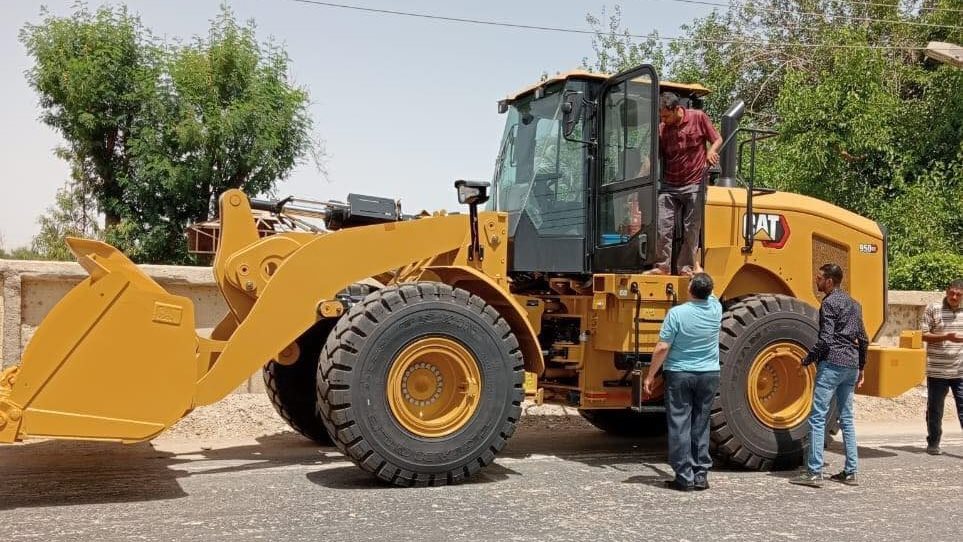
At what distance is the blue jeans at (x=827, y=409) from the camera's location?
6742mm

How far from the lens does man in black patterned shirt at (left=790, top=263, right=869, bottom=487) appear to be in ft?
22.3

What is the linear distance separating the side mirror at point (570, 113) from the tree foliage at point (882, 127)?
9349mm

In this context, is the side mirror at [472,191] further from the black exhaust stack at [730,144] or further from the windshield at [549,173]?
the black exhaust stack at [730,144]

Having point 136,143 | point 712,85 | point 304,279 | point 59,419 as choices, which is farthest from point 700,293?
point 712,85

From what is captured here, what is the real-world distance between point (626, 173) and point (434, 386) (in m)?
2.39

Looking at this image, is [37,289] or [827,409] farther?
[37,289]

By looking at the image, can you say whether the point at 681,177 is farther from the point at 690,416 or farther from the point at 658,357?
the point at 690,416

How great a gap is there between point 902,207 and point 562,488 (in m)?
12.7

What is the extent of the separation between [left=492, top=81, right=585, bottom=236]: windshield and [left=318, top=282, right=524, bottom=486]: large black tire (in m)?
1.32

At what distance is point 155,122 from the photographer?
58.8ft

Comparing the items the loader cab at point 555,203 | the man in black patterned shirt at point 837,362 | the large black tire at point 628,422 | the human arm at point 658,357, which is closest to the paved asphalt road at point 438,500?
the man in black patterned shirt at point 837,362

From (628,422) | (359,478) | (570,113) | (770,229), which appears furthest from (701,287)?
(628,422)

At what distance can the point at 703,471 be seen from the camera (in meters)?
6.43

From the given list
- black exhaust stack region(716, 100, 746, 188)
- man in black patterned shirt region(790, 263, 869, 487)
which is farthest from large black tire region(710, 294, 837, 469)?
black exhaust stack region(716, 100, 746, 188)
